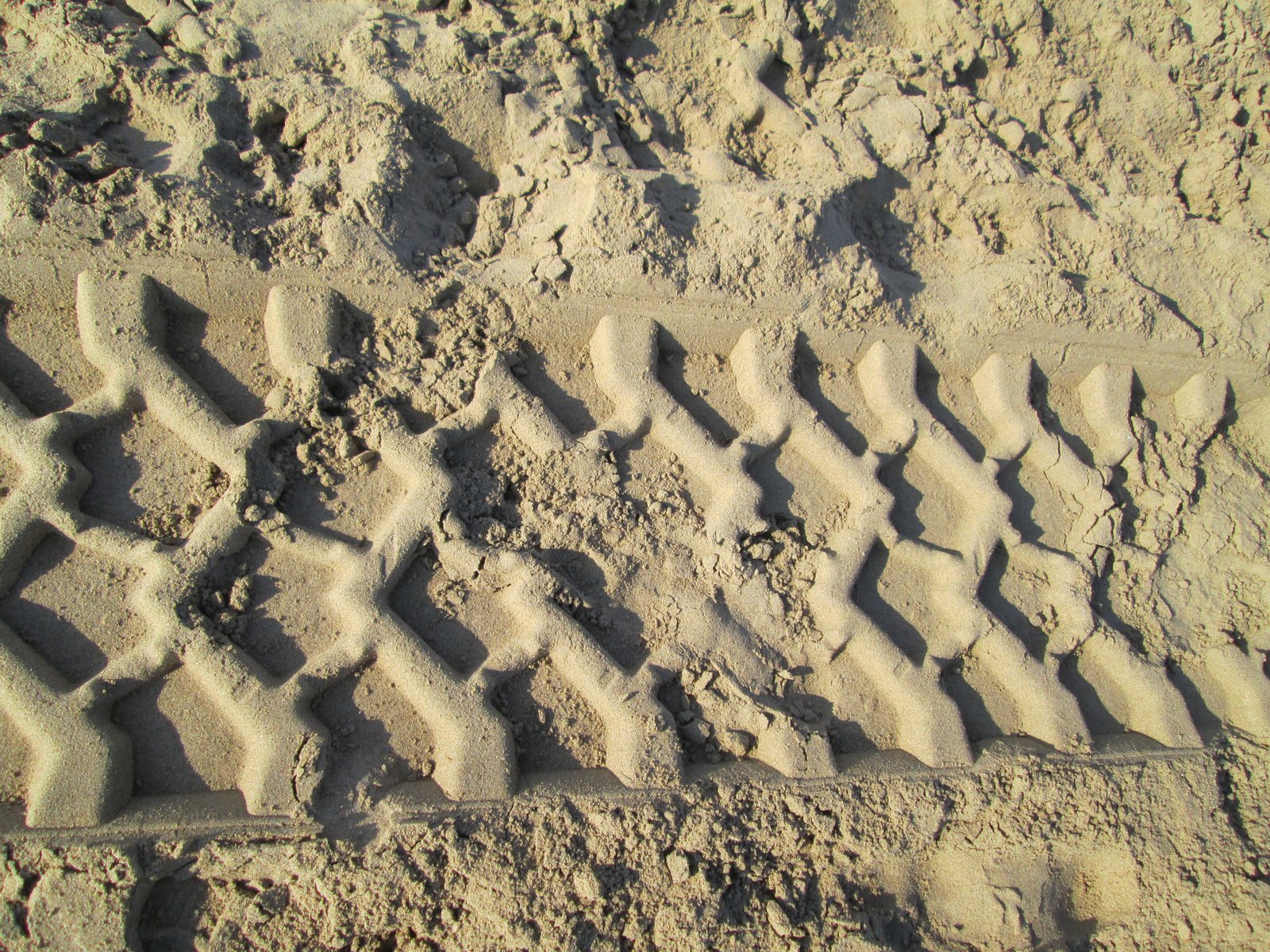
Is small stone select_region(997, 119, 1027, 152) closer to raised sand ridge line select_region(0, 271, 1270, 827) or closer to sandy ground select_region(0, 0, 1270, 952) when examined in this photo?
sandy ground select_region(0, 0, 1270, 952)

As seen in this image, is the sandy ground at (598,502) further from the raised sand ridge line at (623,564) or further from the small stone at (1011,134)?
the small stone at (1011,134)

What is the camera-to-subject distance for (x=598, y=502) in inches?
59.9

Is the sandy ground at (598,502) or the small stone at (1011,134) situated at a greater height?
the small stone at (1011,134)

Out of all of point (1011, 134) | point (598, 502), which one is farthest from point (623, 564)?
point (1011, 134)

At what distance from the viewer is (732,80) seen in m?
1.95

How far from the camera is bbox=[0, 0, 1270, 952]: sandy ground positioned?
127 cm

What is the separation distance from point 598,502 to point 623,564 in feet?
0.49

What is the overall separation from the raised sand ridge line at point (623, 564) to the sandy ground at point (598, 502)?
11 millimetres

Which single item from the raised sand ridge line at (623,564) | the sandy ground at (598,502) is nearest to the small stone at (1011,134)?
the sandy ground at (598,502)

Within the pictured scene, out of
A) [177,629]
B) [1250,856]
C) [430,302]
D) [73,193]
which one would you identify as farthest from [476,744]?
[1250,856]

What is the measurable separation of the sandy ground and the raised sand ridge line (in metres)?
0.01

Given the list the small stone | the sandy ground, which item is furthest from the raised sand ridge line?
the small stone

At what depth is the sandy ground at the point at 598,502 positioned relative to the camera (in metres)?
1.27

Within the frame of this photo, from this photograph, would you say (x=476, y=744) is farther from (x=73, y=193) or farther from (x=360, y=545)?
(x=73, y=193)
